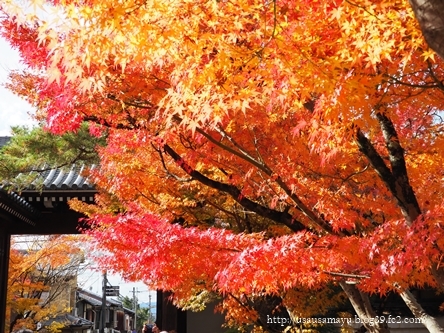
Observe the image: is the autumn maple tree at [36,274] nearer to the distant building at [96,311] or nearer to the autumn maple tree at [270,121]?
the autumn maple tree at [270,121]

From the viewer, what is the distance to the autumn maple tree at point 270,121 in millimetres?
3834

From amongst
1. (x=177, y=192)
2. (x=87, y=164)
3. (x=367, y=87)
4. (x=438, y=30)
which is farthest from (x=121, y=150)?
(x=438, y=30)

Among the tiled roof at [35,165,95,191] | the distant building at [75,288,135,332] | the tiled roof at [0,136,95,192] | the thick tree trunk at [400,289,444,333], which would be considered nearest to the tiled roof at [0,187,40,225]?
the tiled roof at [0,136,95,192]

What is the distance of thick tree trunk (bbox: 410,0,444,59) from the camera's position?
2.13m

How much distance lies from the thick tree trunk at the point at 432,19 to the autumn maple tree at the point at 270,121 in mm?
985

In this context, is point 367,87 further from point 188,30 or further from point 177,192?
point 177,192

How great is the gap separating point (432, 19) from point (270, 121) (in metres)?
4.43

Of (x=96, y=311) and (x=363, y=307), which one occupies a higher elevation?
(x=96, y=311)

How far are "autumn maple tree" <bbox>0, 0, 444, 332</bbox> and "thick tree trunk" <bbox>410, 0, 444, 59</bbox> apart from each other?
38.8 inches

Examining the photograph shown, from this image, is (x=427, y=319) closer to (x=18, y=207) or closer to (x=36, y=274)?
(x=18, y=207)

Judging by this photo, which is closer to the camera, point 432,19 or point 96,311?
point 432,19

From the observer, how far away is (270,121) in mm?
6582

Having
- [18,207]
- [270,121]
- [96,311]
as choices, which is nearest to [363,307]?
[270,121]

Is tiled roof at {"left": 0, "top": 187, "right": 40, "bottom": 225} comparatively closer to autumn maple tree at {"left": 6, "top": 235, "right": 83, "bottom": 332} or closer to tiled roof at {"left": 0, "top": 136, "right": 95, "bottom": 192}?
tiled roof at {"left": 0, "top": 136, "right": 95, "bottom": 192}
